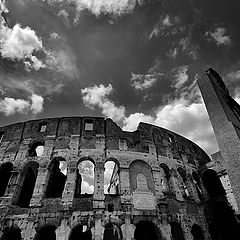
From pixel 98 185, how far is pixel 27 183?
5.15 meters

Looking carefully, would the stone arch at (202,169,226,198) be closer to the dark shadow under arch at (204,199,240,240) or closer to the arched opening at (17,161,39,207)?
the dark shadow under arch at (204,199,240,240)

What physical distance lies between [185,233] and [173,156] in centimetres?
511

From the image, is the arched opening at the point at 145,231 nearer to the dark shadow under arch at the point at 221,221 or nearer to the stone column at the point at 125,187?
the stone column at the point at 125,187

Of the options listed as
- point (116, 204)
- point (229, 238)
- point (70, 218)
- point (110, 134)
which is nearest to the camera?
point (70, 218)

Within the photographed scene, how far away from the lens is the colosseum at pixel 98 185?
977cm

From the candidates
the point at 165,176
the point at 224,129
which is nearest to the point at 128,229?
the point at 165,176

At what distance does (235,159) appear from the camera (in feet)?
34.4

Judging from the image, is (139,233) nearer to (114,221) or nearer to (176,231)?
(176,231)

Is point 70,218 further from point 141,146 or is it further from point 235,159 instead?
point 235,159

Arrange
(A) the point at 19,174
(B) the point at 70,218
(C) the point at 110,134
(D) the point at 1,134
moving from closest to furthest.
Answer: (B) the point at 70,218, (A) the point at 19,174, (C) the point at 110,134, (D) the point at 1,134

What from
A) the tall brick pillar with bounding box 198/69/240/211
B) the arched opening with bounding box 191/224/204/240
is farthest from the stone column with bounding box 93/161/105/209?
the tall brick pillar with bounding box 198/69/240/211

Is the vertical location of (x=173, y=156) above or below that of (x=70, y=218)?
above

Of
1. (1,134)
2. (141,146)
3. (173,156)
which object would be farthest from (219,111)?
(1,134)

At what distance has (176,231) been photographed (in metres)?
11.0
